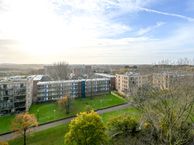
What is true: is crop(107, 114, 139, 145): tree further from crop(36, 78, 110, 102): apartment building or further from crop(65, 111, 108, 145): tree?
crop(36, 78, 110, 102): apartment building

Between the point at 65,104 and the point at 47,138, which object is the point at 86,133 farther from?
the point at 65,104

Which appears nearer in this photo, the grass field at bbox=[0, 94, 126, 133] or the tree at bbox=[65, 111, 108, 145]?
the tree at bbox=[65, 111, 108, 145]

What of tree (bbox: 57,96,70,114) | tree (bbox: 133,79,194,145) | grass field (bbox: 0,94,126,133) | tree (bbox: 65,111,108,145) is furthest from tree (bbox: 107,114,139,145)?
tree (bbox: 57,96,70,114)

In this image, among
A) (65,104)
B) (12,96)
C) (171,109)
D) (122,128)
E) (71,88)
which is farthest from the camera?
(71,88)

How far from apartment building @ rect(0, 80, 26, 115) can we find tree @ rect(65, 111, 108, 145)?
2374 cm

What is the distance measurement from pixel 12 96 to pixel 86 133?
25.5 m

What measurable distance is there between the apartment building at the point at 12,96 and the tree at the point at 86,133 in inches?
934

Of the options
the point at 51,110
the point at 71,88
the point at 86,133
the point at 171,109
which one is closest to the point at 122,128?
the point at 86,133

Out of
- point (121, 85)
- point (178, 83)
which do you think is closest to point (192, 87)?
point (178, 83)

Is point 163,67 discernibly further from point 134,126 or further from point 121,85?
point 121,85

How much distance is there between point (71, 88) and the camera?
193ft

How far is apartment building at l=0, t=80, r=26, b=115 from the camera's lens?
41.5 metres

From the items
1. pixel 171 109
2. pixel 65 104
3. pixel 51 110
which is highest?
pixel 171 109

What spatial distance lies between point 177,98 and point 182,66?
4751mm
